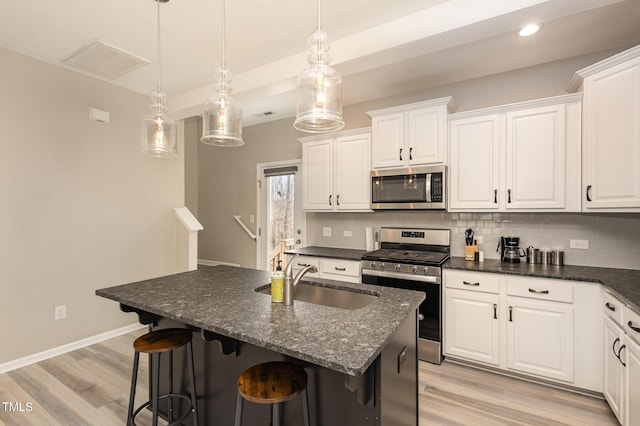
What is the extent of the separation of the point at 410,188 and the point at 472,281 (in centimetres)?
106

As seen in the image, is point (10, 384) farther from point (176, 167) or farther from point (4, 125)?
point (176, 167)

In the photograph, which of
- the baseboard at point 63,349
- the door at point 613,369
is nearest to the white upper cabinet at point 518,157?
the door at point 613,369

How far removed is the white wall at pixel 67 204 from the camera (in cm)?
270

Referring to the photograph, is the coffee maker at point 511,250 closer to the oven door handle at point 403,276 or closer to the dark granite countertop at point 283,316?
the oven door handle at point 403,276

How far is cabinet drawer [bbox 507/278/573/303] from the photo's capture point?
2.31 metres

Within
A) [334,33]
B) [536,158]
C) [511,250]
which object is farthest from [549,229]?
[334,33]

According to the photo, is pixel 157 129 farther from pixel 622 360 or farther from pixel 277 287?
pixel 622 360

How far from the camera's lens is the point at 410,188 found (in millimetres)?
3178

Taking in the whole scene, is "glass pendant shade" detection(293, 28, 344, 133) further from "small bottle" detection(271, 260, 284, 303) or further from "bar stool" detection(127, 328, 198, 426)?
"bar stool" detection(127, 328, 198, 426)

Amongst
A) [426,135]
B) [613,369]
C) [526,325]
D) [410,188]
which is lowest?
[613,369]

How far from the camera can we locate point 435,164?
304cm

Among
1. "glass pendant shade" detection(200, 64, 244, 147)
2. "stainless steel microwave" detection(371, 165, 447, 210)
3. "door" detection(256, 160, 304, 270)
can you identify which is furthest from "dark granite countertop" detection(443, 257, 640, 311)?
"door" detection(256, 160, 304, 270)

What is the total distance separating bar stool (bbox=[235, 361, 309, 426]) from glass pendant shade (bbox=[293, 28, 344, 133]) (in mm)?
1219

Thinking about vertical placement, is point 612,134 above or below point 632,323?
above
